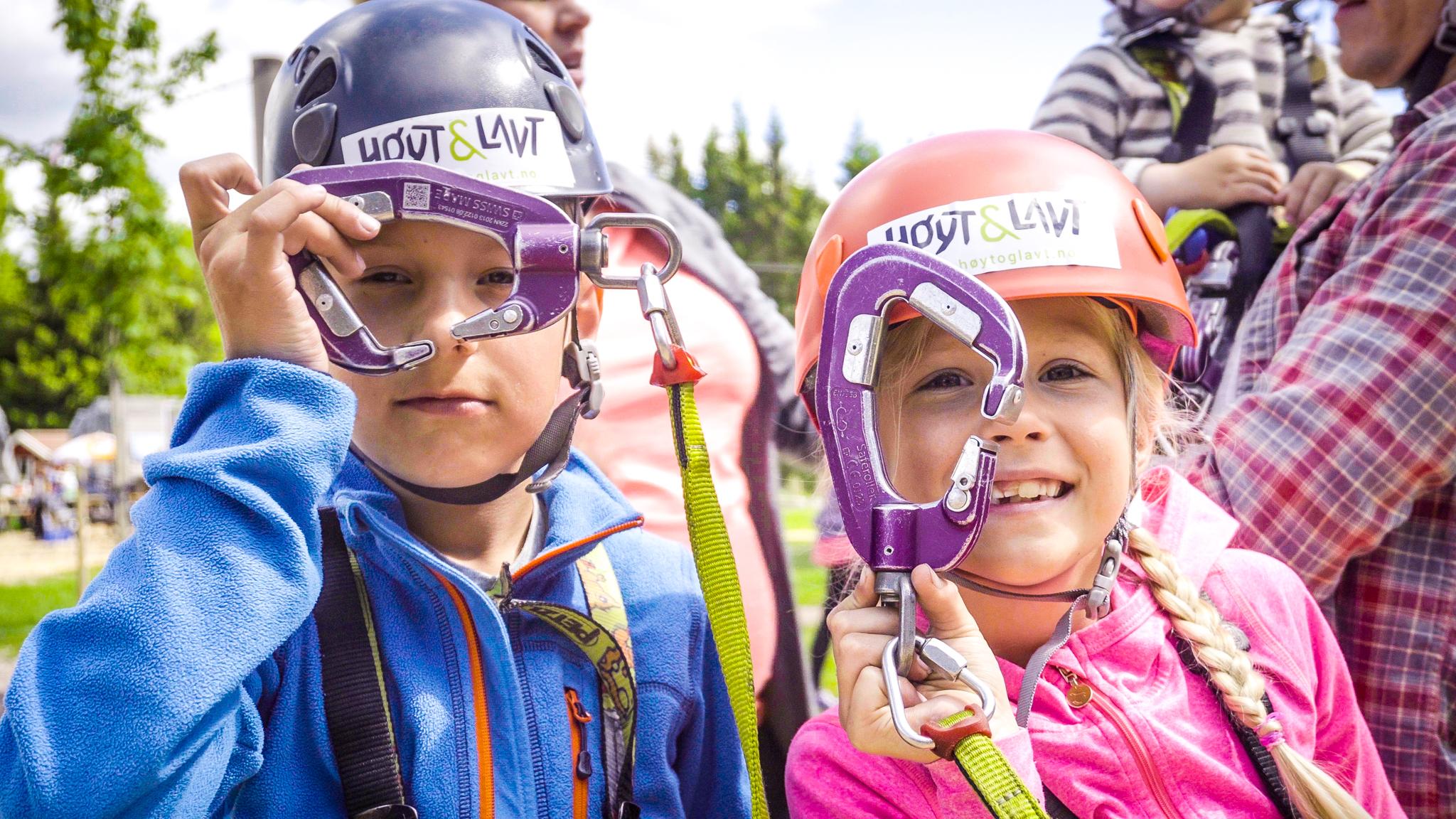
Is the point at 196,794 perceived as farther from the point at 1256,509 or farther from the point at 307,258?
the point at 1256,509

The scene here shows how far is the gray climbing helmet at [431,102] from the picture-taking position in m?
1.98

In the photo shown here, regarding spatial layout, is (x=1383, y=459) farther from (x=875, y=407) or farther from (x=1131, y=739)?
(x=875, y=407)

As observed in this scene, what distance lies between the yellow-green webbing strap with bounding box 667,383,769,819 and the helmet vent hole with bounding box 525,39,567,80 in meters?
0.82

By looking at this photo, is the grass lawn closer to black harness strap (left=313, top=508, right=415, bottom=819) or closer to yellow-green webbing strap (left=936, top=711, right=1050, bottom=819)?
black harness strap (left=313, top=508, right=415, bottom=819)

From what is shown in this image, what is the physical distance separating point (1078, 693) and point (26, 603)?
15218 millimetres

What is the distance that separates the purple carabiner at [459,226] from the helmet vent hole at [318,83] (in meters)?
0.36

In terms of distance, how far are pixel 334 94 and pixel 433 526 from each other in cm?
86

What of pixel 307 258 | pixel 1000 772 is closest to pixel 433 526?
pixel 307 258

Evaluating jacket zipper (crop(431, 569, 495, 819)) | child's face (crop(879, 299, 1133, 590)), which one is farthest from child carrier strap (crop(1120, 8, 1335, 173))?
jacket zipper (crop(431, 569, 495, 819))

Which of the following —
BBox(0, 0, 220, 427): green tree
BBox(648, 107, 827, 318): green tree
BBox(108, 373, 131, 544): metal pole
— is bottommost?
BBox(648, 107, 827, 318): green tree

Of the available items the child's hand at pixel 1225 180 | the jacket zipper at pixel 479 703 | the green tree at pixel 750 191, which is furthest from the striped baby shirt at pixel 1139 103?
the green tree at pixel 750 191

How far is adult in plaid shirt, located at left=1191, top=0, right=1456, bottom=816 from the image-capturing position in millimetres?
2447

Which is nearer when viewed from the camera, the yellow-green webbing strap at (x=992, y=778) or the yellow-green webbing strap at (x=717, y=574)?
the yellow-green webbing strap at (x=992, y=778)

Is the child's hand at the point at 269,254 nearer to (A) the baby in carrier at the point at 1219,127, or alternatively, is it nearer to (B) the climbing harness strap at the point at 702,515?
(B) the climbing harness strap at the point at 702,515
